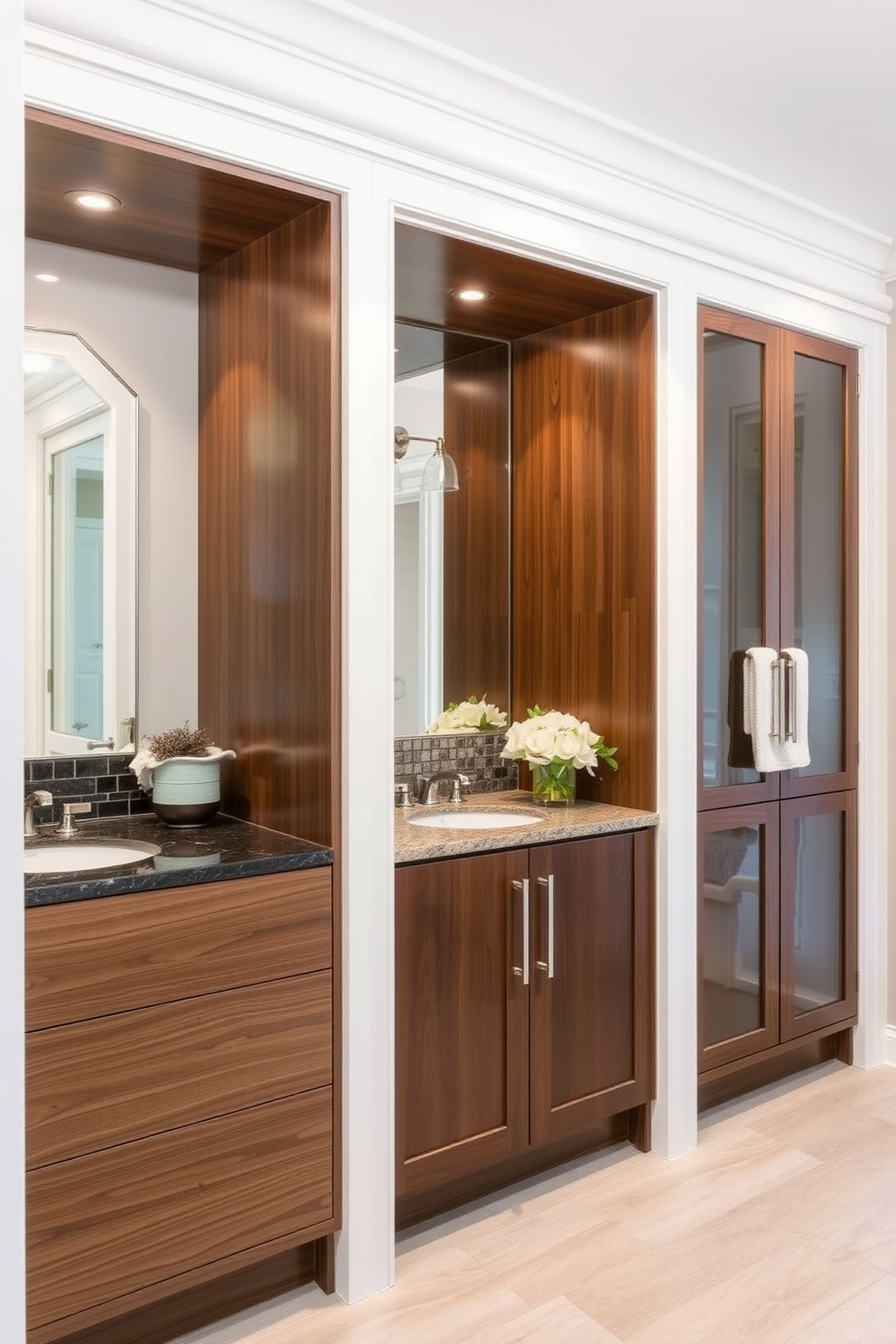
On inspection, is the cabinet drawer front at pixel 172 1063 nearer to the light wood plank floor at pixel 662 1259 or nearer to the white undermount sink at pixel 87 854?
the white undermount sink at pixel 87 854

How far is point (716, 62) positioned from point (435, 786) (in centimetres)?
186

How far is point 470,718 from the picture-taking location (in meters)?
3.09

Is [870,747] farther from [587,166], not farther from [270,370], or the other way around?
[270,370]

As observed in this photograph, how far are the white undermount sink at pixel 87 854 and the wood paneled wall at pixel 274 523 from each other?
313 millimetres

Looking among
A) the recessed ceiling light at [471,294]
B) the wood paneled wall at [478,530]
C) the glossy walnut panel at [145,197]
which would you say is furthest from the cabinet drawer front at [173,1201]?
the recessed ceiling light at [471,294]

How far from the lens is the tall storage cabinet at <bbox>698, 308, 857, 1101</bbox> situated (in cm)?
285

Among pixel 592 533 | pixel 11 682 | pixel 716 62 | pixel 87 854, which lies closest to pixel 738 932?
pixel 592 533

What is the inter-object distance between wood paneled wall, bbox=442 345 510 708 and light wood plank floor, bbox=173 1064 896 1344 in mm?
1362

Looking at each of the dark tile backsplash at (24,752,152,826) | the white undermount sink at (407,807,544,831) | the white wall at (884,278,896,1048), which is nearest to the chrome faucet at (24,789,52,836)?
the dark tile backsplash at (24,752,152,826)

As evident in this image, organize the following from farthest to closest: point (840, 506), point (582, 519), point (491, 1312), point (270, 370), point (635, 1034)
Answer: point (840, 506) < point (582, 519) < point (635, 1034) < point (270, 370) < point (491, 1312)

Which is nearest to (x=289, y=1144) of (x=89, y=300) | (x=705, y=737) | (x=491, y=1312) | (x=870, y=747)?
(x=491, y=1312)

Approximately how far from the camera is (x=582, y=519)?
9.51 feet

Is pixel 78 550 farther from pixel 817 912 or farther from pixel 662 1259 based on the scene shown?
pixel 817 912

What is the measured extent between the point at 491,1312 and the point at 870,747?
6.76ft
